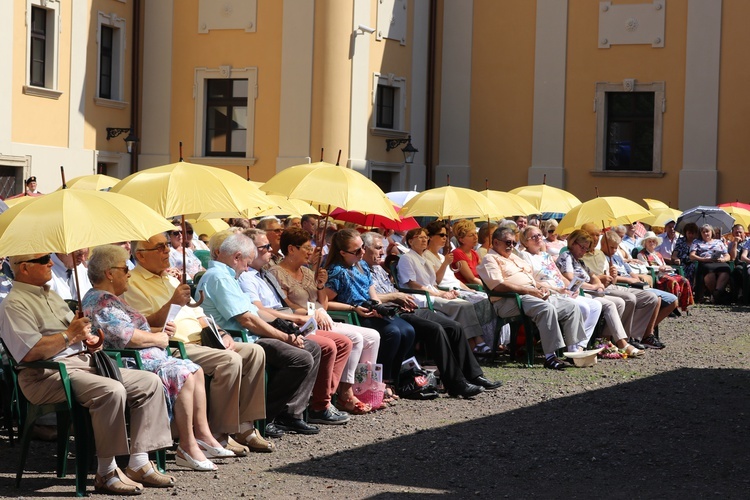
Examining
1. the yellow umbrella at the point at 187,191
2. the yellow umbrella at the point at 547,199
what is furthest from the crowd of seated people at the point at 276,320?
the yellow umbrella at the point at 547,199

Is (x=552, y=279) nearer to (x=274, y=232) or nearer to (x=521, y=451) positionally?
(x=274, y=232)

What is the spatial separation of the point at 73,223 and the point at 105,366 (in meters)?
A: 0.80

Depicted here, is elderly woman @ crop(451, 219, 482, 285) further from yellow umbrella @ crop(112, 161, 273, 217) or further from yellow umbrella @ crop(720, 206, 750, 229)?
yellow umbrella @ crop(720, 206, 750, 229)

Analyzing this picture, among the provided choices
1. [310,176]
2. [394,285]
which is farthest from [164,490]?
[394,285]

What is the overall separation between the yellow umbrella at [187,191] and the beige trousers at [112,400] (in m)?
1.96

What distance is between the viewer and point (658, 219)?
2181cm

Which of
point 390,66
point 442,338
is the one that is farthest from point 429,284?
point 390,66

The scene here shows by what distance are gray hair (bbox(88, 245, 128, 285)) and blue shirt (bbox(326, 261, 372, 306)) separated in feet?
9.82

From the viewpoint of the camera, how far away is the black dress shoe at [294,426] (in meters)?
8.61

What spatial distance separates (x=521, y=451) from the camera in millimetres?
8078

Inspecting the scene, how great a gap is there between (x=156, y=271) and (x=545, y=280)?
5.92 metres

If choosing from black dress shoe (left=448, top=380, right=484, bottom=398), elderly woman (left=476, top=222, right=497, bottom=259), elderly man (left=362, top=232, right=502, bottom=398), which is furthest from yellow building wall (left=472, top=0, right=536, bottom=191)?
black dress shoe (left=448, top=380, right=484, bottom=398)

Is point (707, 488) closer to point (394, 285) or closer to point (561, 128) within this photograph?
point (394, 285)

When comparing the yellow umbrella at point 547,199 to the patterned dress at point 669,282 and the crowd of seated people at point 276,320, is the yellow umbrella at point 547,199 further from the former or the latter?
the crowd of seated people at point 276,320
